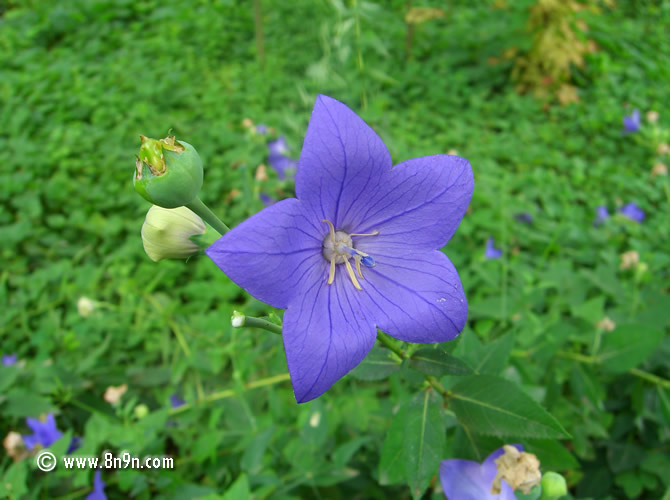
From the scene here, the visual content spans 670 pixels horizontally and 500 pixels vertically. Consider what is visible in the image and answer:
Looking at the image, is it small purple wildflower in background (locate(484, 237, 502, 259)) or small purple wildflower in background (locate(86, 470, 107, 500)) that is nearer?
small purple wildflower in background (locate(86, 470, 107, 500))

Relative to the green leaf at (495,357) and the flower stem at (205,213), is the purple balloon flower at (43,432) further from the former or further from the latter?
the green leaf at (495,357)

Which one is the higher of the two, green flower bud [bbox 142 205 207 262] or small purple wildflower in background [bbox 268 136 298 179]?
green flower bud [bbox 142 205 207 262]

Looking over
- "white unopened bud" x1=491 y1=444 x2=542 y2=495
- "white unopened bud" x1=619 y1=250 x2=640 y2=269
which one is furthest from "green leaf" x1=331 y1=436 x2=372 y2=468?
A: "white unopened bud" x1=619 y1=250 x2=640 y2=269

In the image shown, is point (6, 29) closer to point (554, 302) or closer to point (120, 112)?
point (120, 112)

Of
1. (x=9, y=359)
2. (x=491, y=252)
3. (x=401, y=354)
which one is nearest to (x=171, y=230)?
(x=401, y=354)

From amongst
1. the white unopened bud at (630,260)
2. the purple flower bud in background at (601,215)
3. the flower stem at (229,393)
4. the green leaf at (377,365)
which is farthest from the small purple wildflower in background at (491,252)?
the green leaf at (377,365)

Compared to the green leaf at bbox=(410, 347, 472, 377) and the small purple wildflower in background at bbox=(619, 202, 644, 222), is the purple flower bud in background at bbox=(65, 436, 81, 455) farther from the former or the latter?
the small purple wildflower in background at bbox=(619, 202, 644, 222)
